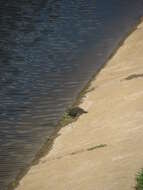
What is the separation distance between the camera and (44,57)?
22.4 m

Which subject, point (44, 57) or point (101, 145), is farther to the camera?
point (44, 57)

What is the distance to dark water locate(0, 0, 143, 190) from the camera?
15.7 meters

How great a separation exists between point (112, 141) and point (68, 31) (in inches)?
525

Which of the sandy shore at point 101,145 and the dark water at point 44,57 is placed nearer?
the sandy shore at point 101,145

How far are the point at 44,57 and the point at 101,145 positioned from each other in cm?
955

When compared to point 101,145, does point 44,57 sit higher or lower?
lower

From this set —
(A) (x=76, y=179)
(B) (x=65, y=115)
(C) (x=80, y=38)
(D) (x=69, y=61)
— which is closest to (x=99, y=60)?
(D) (x=69, y=61)

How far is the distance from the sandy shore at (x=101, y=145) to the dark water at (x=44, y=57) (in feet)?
2.77

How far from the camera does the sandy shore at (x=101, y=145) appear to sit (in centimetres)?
1135

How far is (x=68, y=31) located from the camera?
26.1m

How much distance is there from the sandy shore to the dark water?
84cm

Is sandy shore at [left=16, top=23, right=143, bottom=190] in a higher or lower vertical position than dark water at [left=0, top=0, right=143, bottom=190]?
higher

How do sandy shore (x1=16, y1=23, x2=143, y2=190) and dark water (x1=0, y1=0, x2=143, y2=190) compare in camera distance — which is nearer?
sandy shore (x1=16, y1=23, x2=143, y2=190)

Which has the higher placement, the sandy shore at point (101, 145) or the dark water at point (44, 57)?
the sandy shore at point (101, 145)
